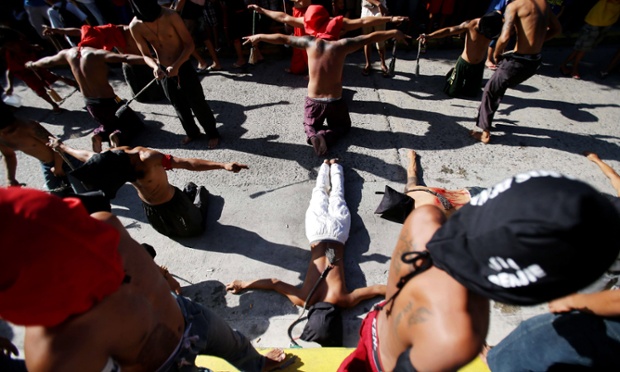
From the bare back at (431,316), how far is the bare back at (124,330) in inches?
42.7

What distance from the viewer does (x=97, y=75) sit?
387 centimetres

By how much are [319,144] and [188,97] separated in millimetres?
1759

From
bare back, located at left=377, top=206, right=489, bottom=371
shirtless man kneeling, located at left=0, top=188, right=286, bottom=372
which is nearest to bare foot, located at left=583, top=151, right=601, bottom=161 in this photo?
bare back, located at left=377, top=206, right=489, bottom=371

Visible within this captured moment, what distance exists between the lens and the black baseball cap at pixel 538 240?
32.6 inches

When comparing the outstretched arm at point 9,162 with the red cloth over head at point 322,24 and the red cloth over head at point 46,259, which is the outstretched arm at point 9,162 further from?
the red cloth over head at point 322,24

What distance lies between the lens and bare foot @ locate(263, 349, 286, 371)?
2.22 m

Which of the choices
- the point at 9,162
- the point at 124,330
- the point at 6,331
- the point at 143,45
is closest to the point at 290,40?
the point at 143,45

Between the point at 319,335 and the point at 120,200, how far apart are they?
2.87m

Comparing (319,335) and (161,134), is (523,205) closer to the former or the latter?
(319,335)

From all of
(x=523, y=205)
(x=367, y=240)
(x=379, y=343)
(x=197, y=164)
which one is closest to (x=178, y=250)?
(x=197, y=164)

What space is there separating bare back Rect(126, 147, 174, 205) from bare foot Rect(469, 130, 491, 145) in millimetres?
3803

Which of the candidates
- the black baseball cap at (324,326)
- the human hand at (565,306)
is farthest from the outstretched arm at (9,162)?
the human hand at (565,306)

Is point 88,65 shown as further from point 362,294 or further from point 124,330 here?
point 362,294

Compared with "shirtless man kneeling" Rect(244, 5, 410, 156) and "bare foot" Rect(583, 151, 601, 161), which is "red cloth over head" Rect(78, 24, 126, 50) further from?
"bare foot" Rect(583, 151, 601, 161)
